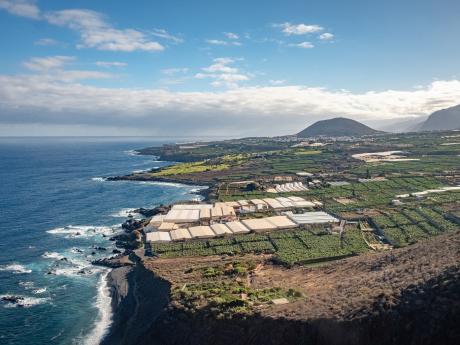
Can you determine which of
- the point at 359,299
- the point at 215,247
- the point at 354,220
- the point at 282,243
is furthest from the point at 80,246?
the point at 359,299

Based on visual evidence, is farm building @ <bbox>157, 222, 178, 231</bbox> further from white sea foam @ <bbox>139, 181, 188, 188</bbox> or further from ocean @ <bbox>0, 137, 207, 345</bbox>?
white sea foam @ <bbox>139, 181, 188, 188</bbox>

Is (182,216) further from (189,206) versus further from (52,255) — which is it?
(52,255)

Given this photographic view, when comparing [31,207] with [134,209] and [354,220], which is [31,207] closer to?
[134,209]

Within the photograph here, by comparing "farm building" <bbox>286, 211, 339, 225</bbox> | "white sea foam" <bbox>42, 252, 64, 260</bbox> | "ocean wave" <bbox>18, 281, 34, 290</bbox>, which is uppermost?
"farm building" <bbox>286, 211, 339, 225</bbox>

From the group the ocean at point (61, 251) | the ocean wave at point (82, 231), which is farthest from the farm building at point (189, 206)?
the ocean wave at point (82, 231)

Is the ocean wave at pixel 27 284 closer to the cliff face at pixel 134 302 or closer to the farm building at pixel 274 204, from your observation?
the cliff face at pixel 134 302

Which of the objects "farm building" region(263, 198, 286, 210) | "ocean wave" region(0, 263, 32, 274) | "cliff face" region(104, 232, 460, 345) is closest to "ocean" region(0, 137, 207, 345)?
"ocean wave" region(0, 263, 32, 274)

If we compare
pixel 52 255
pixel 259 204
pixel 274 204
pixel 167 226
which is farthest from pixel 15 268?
pixel 274 204
